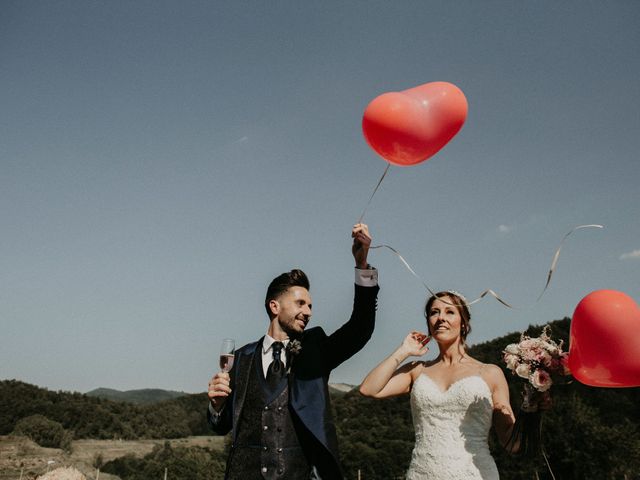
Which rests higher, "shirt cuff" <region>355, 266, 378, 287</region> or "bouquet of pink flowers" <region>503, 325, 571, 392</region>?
"shirt cuff" <region>355, 266, 378, 287</region>

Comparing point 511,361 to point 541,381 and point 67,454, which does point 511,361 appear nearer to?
point 541,381

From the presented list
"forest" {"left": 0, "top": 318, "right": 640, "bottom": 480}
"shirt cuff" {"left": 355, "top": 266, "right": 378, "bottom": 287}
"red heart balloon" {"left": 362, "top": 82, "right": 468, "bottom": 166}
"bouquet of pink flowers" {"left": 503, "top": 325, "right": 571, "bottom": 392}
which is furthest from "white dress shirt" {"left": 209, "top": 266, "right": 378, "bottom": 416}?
"forest" {"left": 0, "top": 318, "right": 640, "bottom": 480}

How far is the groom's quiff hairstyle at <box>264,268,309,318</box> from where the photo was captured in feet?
12.9

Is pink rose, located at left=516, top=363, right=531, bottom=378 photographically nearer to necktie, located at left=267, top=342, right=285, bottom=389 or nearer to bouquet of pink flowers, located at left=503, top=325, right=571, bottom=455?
bouquet of pink flowers, located at left=503, top=325, right=571, bottom=455

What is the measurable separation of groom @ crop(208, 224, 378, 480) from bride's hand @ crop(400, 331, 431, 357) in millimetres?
625

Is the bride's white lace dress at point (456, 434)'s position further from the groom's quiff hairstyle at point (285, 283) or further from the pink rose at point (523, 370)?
the groom's quiff hairstyle at point (285, 283)

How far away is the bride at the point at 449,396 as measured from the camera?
150 inches

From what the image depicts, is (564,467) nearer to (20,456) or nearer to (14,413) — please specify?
(20,456)

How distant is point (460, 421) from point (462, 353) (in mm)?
552

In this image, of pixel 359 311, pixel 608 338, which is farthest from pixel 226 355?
pixel 608 338

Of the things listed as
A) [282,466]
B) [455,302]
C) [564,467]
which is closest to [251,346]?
[282,466]

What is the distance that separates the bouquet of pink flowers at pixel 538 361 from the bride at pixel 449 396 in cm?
32

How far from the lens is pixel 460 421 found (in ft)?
12.8

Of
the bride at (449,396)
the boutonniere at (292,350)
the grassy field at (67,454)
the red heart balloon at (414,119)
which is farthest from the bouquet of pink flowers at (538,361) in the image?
the grassy field at (67,454)
